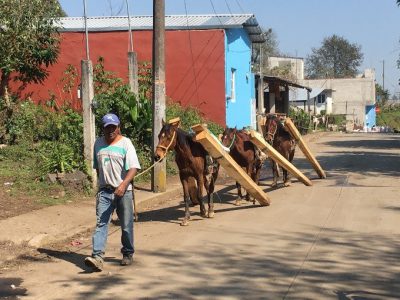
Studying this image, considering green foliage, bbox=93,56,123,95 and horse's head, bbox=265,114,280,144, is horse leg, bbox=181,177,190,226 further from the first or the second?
green foliage, bbox=93,56,123,95

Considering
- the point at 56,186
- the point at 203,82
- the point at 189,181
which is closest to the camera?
the point at 189,181

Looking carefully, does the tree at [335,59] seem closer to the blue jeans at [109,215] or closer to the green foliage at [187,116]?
the green foliage at [187,116]

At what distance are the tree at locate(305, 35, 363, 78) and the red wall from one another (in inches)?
3061

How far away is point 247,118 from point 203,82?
4626mm

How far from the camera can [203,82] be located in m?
23.6

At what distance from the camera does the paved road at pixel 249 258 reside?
20.2 feet

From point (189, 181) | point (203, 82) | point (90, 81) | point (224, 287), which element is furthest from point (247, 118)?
point (224, 287)

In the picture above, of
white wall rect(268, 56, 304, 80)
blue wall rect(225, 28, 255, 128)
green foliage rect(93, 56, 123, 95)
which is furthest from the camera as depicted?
white wall rect(268, 56, 304, 80)

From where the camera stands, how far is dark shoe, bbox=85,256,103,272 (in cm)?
682

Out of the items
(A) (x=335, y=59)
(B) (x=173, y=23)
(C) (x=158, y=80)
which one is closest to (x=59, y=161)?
(C) (x=158, y=80)

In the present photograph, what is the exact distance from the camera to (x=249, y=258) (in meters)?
7.50

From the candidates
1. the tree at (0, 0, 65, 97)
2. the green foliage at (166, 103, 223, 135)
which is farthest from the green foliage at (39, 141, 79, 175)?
the green foliage at (166, 103, 223, 135)

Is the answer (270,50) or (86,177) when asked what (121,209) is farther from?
(270,50)

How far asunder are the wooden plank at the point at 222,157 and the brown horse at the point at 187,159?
0.15 meters
